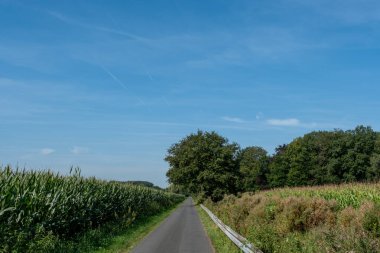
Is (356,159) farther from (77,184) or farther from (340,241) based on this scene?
(340,241)

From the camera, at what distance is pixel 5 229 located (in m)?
13.4

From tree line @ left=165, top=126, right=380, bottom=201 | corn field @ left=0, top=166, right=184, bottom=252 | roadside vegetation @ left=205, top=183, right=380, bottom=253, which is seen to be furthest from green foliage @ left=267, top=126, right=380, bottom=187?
corn field @ left=0, top=166, right=184, bottom=252

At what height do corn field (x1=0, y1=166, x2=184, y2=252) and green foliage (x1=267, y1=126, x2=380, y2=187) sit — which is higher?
green foliage (x1=267, y1=126, x2=380, y2=187)

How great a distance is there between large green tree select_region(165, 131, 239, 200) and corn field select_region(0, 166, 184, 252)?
27980mm

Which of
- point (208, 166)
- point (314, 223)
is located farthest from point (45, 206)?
point (208, 166)

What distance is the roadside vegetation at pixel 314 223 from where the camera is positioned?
8476mm

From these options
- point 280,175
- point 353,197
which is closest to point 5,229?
point 353,197

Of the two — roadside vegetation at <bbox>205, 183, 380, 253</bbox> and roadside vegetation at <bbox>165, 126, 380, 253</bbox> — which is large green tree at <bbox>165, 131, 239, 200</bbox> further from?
roadside vegetation at <bbox>205, 183, 380, 253</bbox>

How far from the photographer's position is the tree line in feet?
187

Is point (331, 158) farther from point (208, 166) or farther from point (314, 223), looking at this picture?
point (314, 223)

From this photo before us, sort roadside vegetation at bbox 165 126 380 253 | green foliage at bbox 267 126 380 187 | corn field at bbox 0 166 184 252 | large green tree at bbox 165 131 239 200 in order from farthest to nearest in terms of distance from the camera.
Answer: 1. green foliage at bbox 267 126 380 187
2. large green tree at bbox 165 131 239 200
3. corn field at bbox 0 166 184 252
4. roadside vegetation at bbox 165 126 380 253

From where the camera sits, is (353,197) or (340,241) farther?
(353,197)

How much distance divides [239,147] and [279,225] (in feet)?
138

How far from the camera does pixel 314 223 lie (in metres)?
17.7
